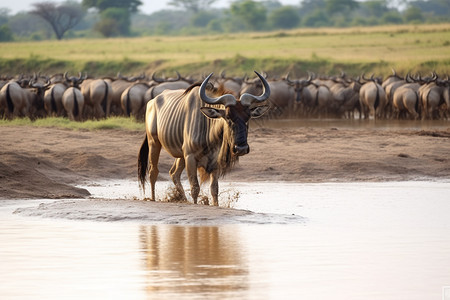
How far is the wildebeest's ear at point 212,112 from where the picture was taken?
880 centimetres

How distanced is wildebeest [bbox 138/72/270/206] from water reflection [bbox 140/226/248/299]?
972 mm

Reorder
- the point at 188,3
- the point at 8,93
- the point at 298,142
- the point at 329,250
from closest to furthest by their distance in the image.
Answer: the point at 329,250 < the point at 298,142 < the point at 8,93 < the point at 188,3

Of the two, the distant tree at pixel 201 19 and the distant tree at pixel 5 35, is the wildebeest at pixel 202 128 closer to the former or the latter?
the distant tree at pixel 5 35

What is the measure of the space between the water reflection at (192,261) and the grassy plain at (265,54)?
113ft

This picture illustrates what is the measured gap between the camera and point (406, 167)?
14.0 m

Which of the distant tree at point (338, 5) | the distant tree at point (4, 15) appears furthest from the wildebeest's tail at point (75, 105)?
the distant tree at point (4, 15)

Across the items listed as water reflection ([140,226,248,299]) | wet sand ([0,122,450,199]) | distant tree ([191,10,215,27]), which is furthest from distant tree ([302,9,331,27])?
water reflection ([140,226,248,299])

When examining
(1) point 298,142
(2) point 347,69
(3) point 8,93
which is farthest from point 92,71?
(1) point 298,142

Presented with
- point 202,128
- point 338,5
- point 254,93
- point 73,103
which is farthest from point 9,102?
point 338,5

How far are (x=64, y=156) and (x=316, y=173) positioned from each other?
12.4ft

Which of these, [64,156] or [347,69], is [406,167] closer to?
[64,156]

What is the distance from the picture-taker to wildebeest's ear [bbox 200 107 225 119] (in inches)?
346

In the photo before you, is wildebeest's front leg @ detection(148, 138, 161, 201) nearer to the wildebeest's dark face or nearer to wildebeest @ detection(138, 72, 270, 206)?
wildebeest @ detection(138, 72, 270, 206)

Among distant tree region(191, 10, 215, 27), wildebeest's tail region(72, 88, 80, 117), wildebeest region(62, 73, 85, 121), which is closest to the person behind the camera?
wildebeest region(62, 73, 85, 121)
